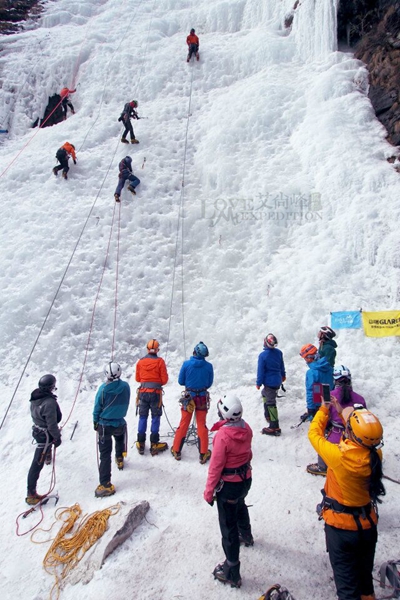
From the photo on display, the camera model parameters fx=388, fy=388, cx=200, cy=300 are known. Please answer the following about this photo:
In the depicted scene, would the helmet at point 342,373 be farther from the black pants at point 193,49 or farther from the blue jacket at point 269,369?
the black pants at point 193,49

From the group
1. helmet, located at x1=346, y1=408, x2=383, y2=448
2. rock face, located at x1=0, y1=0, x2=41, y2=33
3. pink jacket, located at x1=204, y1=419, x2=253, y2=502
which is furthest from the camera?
rock face, located at x1=0, y1=0, x2=41, y2=33

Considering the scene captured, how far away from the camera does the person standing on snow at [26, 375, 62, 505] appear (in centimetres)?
527

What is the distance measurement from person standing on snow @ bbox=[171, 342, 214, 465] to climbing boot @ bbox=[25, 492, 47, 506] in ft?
6.38

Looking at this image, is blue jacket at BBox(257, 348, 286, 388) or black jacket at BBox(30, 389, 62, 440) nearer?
black jacket at BBox(30, 389, 62, 440)

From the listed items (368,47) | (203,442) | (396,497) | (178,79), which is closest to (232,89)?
(178,79)

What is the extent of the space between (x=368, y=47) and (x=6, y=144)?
1312cm

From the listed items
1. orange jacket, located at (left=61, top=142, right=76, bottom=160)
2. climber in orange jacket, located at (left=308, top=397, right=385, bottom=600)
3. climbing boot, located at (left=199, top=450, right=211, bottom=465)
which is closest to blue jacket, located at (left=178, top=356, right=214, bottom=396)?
climbing boot, located at (left=199, top=450, right=211, bottom=465)

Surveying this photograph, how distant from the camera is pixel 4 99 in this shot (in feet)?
52.6

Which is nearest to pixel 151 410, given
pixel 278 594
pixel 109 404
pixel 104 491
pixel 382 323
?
pixel 109 404

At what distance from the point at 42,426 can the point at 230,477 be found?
3.00 metres

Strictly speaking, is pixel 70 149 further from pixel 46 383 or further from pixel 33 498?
pixel 33 498

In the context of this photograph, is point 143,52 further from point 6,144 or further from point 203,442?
point 203,442

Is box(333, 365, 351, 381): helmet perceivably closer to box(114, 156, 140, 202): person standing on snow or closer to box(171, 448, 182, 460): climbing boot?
box(171, 448, 182, 460): climbing boot

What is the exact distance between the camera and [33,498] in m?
5.29
